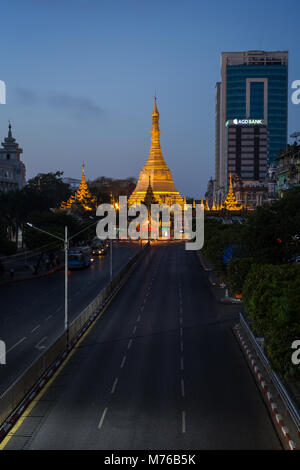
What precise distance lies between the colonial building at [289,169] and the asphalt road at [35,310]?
41859mm

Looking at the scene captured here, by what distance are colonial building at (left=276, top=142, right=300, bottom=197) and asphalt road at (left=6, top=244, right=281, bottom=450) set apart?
60.9 meters

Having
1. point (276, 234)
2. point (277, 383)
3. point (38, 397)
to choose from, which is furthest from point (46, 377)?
point (276, 234)

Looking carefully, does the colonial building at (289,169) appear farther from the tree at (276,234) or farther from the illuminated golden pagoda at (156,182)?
the illuminated golden pagoda at (156,182)

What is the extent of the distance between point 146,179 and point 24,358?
146470 millimetres

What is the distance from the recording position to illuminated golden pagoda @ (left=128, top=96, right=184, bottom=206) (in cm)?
16462

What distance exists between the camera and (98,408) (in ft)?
68.6

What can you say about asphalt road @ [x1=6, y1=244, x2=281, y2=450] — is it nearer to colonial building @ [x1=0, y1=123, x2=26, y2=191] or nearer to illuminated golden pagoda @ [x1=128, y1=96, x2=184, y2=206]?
colonial building @ [x1=0, y1=123, x2=26, y2=191]

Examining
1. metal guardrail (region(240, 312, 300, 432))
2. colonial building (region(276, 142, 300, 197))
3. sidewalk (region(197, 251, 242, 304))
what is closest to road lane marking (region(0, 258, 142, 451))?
metal guardrail (region(240, 312, 300, 432))

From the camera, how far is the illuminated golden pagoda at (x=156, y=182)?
16462cm

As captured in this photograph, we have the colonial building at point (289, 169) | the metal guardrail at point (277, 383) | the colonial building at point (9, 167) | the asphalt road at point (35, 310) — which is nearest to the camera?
the metal guardrail at point (277, 383)

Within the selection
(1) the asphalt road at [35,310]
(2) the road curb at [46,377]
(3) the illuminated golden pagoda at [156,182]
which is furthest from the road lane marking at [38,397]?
(3) the illuminated golden pagoda at [156,182]

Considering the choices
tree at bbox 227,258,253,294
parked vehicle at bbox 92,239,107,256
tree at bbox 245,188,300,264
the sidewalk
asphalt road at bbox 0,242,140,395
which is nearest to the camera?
asphalt road at bbox 0,242,140,395
